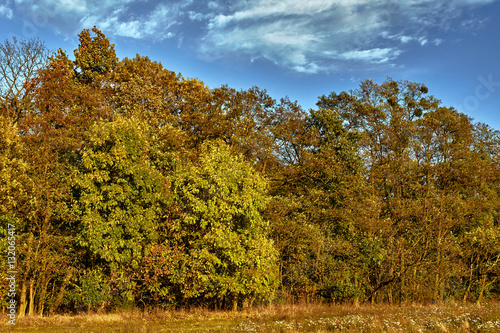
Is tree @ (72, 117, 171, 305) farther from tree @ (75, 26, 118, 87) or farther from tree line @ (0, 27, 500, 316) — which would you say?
tree @ (75, 26, 118, 87)

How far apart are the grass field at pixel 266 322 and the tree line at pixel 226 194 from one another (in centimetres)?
230

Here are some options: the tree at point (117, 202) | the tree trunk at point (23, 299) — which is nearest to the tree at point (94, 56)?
the tree at point (117, 202)

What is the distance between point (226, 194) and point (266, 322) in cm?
843

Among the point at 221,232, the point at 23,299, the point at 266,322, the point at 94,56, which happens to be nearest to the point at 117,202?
the point at 221,232

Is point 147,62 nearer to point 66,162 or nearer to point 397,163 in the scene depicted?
point 66,162

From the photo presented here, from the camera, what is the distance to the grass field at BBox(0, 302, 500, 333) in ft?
58.0

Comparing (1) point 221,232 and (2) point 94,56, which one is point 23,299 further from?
(2) point 94,56

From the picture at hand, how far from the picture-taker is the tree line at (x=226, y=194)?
23.7 meters

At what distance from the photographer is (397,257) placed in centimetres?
3278

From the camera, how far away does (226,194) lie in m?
24.9

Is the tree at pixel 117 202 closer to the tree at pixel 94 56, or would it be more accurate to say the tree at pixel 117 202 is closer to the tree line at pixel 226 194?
the tree line at pixel 226 194

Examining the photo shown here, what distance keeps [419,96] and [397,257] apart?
72.5 feet

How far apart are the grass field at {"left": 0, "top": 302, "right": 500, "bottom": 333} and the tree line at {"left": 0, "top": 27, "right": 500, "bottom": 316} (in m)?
2.30

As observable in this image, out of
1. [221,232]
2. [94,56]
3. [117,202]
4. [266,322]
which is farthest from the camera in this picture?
[94,56]
